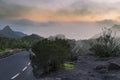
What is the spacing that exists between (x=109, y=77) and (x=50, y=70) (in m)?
4.26

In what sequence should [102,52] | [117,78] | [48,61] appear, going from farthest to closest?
[102,52], [48,61], [117,78]

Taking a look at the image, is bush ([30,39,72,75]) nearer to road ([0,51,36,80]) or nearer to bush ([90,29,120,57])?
road ([0,51,36,80])

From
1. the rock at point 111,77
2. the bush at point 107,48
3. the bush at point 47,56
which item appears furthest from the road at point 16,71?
the bush at point 107,48

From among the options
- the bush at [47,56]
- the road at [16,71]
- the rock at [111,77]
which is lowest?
the rock at [111,77]

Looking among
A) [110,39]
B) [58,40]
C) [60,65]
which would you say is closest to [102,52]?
[110,39]

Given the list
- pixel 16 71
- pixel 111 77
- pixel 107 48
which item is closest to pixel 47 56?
pixel 111 77

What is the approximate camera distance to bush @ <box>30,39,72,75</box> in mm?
21234

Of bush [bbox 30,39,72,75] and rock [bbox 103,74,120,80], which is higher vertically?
bush [bbox 30,39,72,75]

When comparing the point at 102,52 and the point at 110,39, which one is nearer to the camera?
the point at 102,52

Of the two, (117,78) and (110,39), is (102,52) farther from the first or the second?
(117,78)

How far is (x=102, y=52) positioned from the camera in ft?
121

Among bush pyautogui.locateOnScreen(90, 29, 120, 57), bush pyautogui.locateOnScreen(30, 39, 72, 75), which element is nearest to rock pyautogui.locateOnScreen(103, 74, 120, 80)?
bush pyautogui.locateOnScreen(30, 39, 72, 75)

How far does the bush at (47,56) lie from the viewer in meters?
21.2

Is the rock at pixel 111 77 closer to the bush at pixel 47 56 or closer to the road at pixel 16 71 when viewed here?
the bush at pixel 47 56
